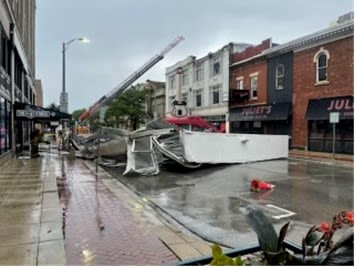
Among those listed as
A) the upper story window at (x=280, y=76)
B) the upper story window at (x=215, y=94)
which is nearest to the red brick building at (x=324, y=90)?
the upper story window at (x=280, y=76)

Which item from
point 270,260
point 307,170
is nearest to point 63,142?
point 307,170

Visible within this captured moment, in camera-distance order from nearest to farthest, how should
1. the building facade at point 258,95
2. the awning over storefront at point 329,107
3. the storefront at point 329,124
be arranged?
the awning over storefront at point 329,107 → the storefront at point 329,124 → the building facade at point 258,95

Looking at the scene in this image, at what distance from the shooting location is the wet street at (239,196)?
26.2 ft

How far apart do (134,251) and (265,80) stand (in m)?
29.1

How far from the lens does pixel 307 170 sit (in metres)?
18.1

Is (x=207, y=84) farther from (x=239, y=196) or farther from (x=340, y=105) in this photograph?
(x=239, y=196)

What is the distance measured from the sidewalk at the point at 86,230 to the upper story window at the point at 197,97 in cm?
3492

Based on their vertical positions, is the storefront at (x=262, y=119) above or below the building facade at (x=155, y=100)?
below

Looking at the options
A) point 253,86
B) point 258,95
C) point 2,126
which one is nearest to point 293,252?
point 2,126

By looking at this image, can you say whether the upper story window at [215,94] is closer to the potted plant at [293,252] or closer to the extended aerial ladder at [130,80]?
the extended aerial ladder at [130,80]

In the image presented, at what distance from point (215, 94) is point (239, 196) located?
3158 centimetres

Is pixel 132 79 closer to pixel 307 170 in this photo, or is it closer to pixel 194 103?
pixel 194 103

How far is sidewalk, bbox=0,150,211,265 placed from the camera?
581cm

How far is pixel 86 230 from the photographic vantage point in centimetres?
733
